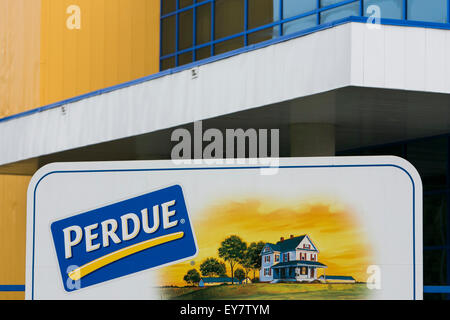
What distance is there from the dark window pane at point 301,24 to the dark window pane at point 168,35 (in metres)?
5.82

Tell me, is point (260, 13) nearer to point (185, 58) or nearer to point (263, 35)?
point (263, 35)

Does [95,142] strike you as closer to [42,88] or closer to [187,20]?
[42,88]

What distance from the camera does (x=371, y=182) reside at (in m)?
4.36

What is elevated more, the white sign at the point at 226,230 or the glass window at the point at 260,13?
the glass window at the point at 260,13

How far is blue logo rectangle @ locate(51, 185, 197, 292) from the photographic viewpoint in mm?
4562

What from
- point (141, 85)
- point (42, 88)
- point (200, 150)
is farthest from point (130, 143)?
point (42, 88)

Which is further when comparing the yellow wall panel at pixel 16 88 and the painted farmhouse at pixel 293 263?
the yellow wall panel at pixel 16 88

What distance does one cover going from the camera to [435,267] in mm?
16781

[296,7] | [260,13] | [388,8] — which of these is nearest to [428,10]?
[388,8]

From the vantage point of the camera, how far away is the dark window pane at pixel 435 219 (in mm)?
16656

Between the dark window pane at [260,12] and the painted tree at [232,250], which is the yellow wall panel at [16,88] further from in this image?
the painted tree at [232,250]

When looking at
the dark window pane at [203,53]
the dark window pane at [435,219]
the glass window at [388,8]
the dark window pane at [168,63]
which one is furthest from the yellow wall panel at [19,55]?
the dark window pane at [435,219]

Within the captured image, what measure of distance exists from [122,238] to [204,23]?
19128 millimetres
